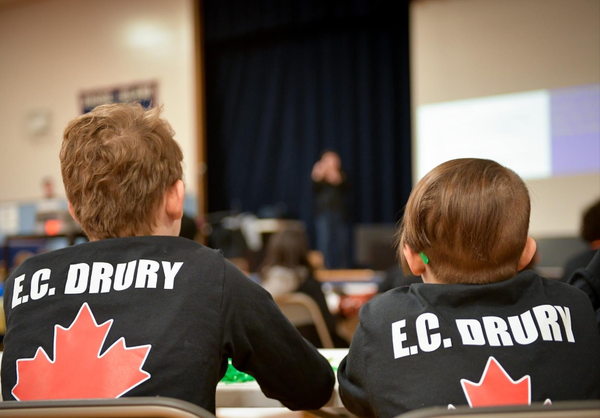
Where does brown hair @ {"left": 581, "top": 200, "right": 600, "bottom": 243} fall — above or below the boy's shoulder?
below

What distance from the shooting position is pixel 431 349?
77 centimetres

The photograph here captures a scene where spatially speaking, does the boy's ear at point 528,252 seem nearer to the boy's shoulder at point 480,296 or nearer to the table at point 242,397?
the boy's shoulder at point 480,296

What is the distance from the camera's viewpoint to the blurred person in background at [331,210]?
660cm

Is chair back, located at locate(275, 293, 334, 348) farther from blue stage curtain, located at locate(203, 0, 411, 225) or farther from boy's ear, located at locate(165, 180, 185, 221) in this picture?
blue stage curtain, located at locate(203, 0, 411, 225)

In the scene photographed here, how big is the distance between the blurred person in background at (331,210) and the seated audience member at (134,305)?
5.66 m

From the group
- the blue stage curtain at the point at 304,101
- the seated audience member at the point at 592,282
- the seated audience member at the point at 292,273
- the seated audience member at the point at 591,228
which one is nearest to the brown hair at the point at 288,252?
the seated audience member at the point at 292,273

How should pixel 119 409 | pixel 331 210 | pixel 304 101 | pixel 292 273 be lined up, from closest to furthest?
pixel 119 409 < pixel 292 273 < pixel 331 210 < pixel 304 101

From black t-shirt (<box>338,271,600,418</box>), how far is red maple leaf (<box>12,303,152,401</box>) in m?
0.33

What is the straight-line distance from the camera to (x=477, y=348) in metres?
0.76

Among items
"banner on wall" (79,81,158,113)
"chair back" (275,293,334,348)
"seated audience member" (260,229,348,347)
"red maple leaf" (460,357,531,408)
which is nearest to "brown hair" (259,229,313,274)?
"seated audience member" (260,229,348,347)

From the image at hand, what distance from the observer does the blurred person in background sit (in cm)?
660

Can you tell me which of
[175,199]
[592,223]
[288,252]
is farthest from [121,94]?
[175,199]

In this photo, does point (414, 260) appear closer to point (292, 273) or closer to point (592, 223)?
point (592, 223)

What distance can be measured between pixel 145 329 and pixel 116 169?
276 mm
